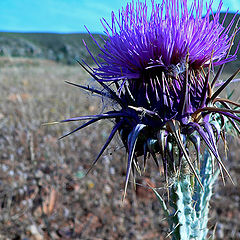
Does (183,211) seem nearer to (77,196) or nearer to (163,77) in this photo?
(163,77)

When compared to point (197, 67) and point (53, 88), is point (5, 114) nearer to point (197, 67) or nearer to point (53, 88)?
point (53, 88)

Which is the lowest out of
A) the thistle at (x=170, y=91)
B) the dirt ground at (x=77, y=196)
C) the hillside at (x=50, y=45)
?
the dirt ground at (x=77, y=196)

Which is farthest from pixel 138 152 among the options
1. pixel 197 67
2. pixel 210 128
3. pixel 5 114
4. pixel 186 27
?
pixel 5 114

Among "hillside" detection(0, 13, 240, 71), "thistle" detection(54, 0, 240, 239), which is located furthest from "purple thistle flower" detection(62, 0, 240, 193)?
"hillside" detection(0, 13, 240, 71)

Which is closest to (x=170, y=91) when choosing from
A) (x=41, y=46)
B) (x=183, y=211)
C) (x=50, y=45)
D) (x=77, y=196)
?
(x=183, y=211)

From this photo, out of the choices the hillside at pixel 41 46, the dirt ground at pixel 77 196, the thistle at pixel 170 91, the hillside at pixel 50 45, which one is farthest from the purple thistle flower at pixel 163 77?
the hillside at pixel 41 46

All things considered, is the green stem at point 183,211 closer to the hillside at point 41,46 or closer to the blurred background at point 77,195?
the blurred background at point 77,195

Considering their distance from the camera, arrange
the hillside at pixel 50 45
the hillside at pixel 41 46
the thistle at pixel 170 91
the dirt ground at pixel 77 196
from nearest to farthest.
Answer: the thistle at pixel 170 91 < the hillside at pixel 50 45 < the dirt ground at pixel 77 196 < the hillside at pixel 41 46
